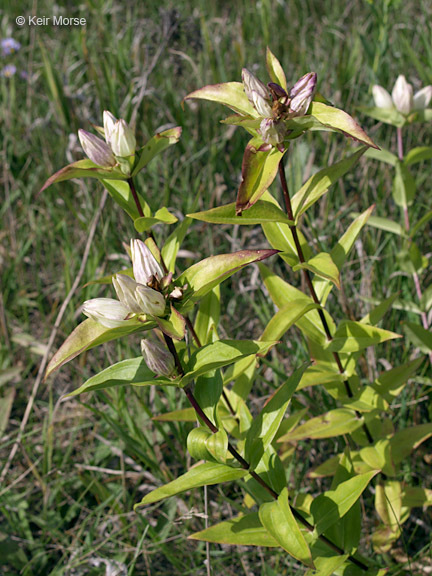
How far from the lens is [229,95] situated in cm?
120

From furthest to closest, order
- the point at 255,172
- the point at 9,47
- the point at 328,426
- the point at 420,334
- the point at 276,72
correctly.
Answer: the point at 9,47
the point at 420,334
the point at 328,426
the point at 276,72
the point at 255,172

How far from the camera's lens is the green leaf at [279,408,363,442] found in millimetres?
1524

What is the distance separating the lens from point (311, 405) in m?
1.88

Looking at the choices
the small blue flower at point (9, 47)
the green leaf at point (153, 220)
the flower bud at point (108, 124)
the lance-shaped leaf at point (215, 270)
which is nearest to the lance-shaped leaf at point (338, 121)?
the lance-shaped leaf at point (215, 270)

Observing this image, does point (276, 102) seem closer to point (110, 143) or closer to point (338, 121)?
point (338, 121)

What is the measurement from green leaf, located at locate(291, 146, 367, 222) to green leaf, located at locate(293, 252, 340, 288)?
103 millimetres

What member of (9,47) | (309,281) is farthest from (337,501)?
(9,47)

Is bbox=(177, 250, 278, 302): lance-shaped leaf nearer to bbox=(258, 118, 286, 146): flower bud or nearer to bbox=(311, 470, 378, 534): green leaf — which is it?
bbox=(258, 118, 286, 146): flower bud

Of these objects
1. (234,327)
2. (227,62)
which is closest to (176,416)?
(234,327)

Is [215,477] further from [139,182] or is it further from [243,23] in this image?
[243,23]

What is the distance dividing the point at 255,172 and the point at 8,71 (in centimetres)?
270

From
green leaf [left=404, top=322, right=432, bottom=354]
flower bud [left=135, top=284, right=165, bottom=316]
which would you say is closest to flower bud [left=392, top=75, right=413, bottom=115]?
green leaf [left=404, top=322, right=432, bottom=354]

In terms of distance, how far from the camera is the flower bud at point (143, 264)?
1065mm

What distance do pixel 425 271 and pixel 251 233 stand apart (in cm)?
70
